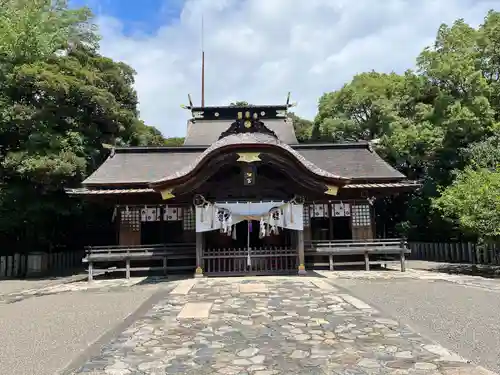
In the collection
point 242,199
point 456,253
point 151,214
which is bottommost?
point 456,253

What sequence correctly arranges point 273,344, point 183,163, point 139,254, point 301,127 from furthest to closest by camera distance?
point 301,127
point 183,163
point 139,254
point 273,344

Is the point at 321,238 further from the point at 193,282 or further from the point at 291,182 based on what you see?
the point at 193,282

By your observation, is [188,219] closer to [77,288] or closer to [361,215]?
[77,288]

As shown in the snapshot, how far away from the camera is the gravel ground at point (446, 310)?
5770 millimetres

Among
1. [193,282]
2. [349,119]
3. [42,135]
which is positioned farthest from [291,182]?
[349,119]

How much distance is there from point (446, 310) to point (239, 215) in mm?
7335

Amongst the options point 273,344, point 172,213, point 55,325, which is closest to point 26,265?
point 172,213

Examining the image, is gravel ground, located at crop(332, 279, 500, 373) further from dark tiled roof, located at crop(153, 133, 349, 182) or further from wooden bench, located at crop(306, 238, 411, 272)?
dark tiled roof, located at crop(153, 133, 349, 182)

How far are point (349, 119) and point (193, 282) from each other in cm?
2143

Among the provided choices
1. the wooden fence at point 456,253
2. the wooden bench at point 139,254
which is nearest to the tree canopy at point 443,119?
the wooden fence at point 456,253

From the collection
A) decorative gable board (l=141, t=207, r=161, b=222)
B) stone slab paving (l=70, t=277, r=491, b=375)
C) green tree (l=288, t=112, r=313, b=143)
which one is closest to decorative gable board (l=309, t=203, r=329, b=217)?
decorative gable board (l=141, t=207, r=161, b=222)

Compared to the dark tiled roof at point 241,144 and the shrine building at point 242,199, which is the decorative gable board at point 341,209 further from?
the dark tiled roof at point 241,144

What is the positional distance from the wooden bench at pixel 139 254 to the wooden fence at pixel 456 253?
39.4 feet

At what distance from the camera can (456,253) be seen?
20531mm
